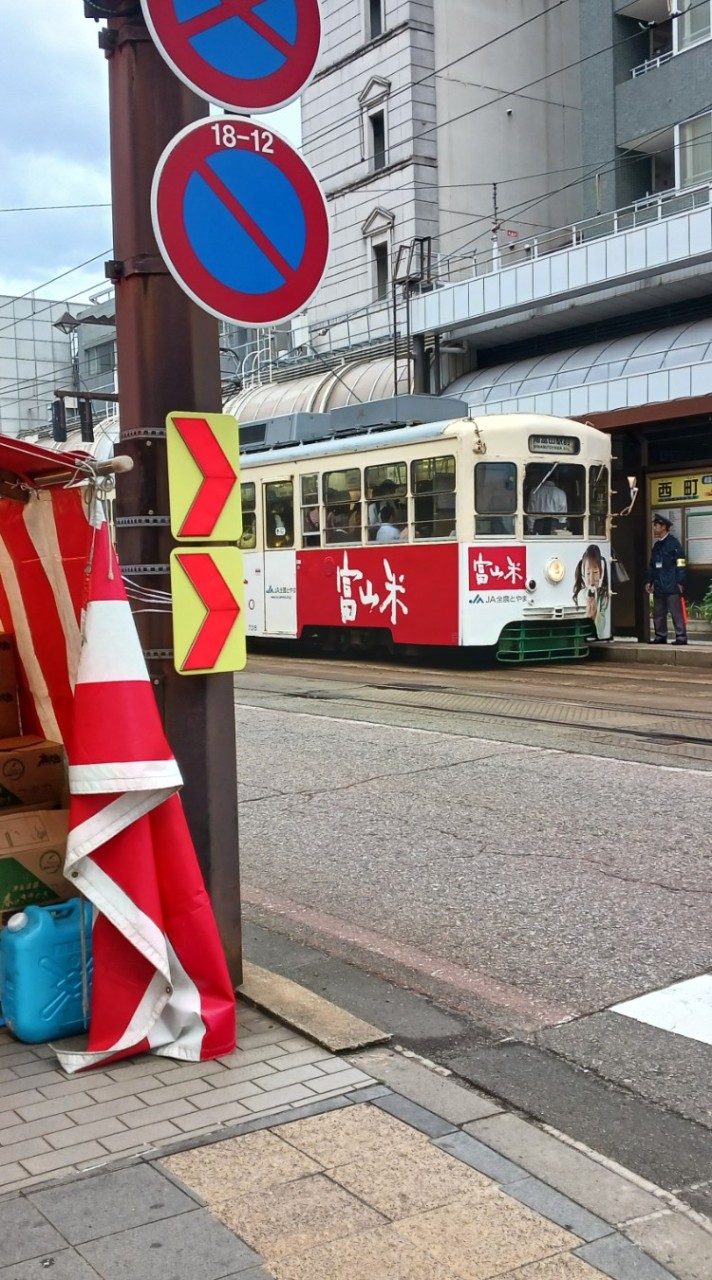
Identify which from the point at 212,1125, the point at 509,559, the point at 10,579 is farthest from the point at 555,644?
the point at 212,1125

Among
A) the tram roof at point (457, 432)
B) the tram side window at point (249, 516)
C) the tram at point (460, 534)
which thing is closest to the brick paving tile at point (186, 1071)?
the tram at point (460, 534)

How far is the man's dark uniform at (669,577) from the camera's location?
17484 mm

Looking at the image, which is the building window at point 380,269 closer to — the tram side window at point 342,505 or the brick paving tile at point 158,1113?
the tram side window at point 342,505

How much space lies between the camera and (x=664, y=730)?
1027 cm

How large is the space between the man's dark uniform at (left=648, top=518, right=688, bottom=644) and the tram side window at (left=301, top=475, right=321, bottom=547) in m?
4.99

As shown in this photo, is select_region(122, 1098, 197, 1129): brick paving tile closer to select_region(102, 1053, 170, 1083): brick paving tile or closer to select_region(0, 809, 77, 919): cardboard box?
select_region(102, 1053, 170, 1083): brick paving tile

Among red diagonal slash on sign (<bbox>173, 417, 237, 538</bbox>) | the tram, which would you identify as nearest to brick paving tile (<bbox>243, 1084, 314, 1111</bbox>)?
red diagonal slash on sign (<bbox>173, 417, 237, 538</bbox>)

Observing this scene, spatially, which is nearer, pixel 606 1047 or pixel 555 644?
pixel 606 1047

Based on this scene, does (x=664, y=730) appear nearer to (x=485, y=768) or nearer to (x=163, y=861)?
(x=485, y=768)

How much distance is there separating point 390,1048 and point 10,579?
7.82 feet

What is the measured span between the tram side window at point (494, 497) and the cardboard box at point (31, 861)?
11.6 meters

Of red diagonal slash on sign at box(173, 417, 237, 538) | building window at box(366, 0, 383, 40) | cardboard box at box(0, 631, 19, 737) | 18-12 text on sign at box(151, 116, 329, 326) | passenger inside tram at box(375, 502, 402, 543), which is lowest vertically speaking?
cardboard box at box(0, 631, 19, 737)

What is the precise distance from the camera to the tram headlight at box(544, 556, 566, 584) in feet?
52.2

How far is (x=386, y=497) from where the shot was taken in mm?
16625
